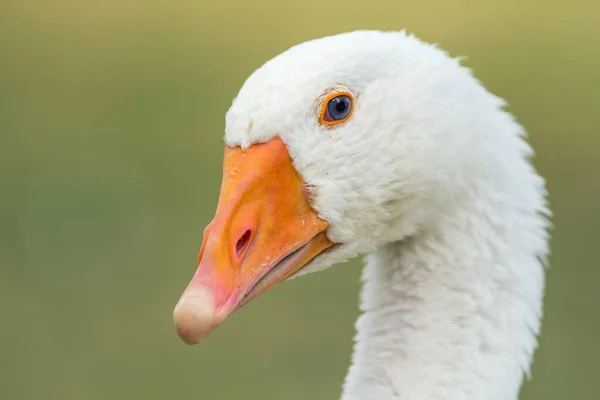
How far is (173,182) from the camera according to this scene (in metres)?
11.5

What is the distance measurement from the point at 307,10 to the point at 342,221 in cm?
962

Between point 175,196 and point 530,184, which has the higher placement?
point 175,196

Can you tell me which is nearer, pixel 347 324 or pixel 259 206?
pixel 259 206

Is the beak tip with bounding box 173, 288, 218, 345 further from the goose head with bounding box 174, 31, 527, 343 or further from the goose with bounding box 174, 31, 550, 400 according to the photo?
the goose with bounding box 174, 31, 550, 400

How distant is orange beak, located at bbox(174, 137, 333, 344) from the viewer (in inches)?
130

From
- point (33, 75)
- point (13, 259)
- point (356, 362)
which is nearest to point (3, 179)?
point (13, 259)

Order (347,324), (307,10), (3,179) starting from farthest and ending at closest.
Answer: (307,10) < (3,179) < (347,324)

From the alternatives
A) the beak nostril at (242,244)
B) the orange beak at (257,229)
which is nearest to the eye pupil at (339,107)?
the orange beak at (257,229)

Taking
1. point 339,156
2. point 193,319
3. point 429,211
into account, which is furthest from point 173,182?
point 193,319

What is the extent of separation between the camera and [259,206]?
135 inches

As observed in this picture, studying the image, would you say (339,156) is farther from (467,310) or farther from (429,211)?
(467,310)

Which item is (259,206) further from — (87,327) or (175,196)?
(175,196)

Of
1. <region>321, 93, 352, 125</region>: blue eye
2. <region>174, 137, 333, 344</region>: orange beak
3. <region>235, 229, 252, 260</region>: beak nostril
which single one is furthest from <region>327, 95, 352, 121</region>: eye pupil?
<region>235, 229, 252, 260</region>: beak nostril

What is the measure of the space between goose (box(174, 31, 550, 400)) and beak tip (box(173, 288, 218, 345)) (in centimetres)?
21
